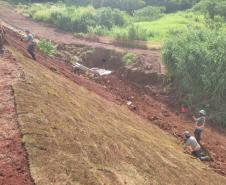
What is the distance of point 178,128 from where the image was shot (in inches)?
391

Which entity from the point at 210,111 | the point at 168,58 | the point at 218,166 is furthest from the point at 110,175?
the point at 168,58

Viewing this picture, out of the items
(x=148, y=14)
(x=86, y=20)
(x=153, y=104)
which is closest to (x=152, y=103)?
(x=153, y=104)

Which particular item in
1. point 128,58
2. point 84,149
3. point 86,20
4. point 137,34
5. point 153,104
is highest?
point 86,20

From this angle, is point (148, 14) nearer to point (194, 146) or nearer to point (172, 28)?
point (172, 28)

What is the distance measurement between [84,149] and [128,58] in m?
12.0

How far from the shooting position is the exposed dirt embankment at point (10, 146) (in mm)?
3105

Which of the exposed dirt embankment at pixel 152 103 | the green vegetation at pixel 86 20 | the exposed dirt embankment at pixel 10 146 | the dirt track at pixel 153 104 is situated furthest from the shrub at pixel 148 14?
the exposed dirt embankment at pixel 10 146

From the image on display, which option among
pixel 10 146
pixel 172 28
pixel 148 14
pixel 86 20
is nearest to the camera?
pixel 10 146

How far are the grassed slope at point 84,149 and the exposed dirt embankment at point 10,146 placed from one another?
116 mm

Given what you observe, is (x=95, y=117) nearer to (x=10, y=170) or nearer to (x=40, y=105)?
(x=40, y=105)

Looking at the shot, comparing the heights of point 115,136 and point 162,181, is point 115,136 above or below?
above

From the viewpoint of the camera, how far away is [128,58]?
51.2ft

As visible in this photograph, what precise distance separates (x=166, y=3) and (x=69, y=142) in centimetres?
3283

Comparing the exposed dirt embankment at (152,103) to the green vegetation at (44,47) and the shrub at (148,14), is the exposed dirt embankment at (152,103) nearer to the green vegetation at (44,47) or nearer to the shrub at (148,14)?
the green vegetation at (44,47)
